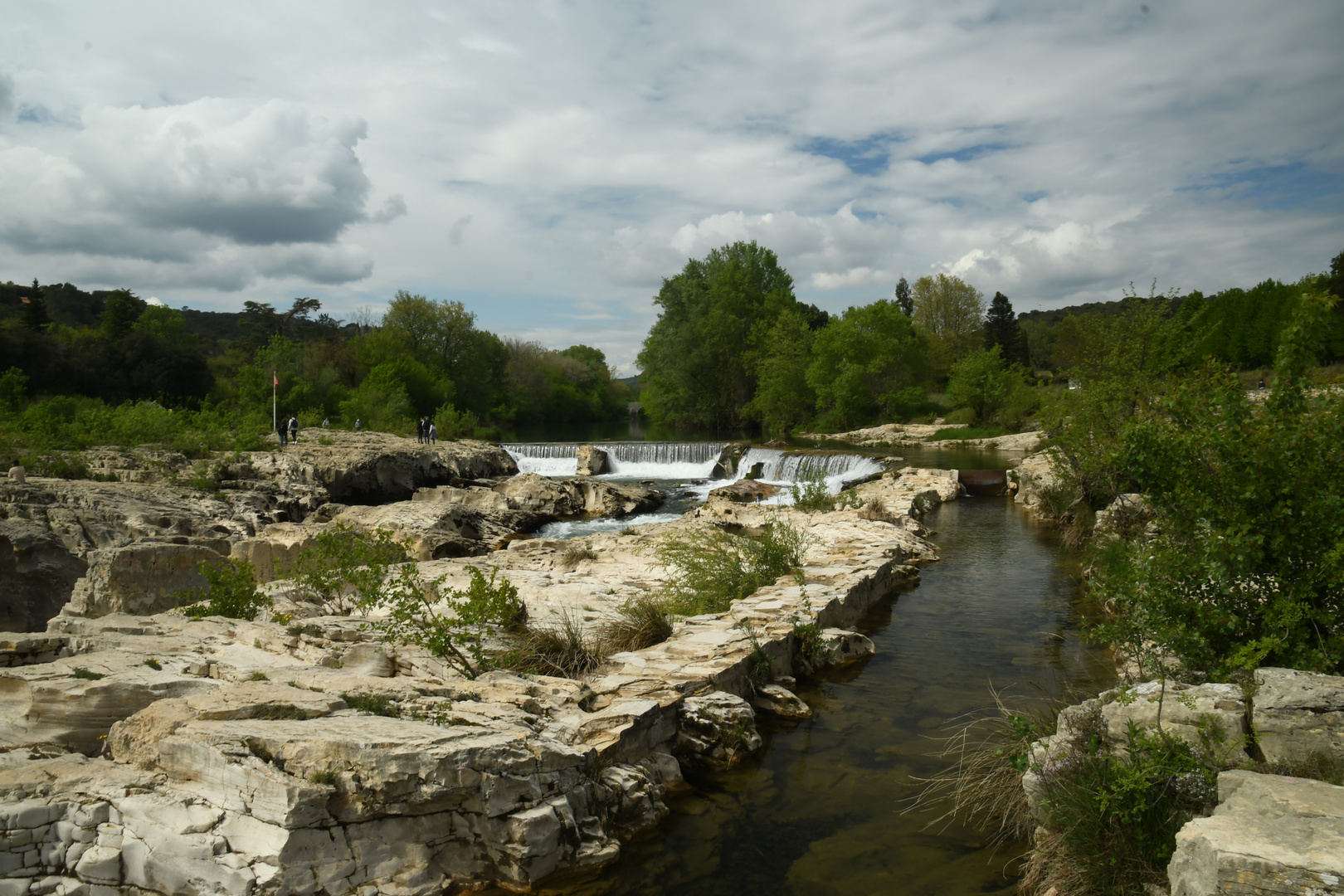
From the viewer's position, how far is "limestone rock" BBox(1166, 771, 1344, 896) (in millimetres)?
2402

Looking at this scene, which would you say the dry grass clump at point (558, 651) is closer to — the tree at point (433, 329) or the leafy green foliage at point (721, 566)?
the leafy green foliage at point (721, 566)

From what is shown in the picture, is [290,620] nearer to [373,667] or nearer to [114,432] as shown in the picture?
[373,667]

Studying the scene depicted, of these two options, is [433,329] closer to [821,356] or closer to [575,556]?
[821,356]

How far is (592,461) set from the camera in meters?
27.5

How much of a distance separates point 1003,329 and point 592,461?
44.1 m

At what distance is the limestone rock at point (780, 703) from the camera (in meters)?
5.77

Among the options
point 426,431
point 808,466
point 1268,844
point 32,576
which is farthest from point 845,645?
point 426,431

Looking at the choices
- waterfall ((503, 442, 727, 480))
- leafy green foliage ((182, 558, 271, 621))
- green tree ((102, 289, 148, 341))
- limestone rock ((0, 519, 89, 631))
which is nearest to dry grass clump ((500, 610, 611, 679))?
leafy green foliage ((182, 558, 271, 621))

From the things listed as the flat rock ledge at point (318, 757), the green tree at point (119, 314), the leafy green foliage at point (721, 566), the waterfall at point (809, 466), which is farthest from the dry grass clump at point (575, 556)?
the green tree at point (119, 314)

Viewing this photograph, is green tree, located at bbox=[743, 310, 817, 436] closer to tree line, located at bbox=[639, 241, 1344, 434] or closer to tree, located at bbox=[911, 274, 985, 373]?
tree line, located at bbox=[639, 241, 1344, 434]

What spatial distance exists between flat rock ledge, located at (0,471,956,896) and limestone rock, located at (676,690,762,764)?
0.04 ft

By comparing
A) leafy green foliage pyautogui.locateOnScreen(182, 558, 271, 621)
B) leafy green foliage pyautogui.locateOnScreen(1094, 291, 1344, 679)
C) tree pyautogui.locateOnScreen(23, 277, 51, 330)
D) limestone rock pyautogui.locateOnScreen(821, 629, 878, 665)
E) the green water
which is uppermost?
tree pyautogui.locateOnScreen(23, 277, 51, 330)

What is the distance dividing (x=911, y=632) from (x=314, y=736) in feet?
20.8

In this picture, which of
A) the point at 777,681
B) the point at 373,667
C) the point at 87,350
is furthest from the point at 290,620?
the point at 87,350
